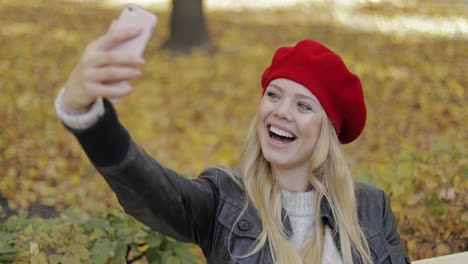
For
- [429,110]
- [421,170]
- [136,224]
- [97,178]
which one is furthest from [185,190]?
[429,110]

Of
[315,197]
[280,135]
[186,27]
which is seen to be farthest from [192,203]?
[186,27]

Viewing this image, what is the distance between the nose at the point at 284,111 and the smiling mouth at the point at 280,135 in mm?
52

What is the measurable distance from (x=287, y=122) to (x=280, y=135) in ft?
0.20

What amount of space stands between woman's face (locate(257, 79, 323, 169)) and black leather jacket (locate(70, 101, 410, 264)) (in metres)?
0.20

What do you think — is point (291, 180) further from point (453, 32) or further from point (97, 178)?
point (453, 32)

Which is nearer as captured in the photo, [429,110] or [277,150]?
[277,150]

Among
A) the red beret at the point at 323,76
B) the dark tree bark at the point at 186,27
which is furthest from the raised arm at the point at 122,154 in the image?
the dark tree bark at the point at 186,27

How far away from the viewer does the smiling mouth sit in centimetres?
267

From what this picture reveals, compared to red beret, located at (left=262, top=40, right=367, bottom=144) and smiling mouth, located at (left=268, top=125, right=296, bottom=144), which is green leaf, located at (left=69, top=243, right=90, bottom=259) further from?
red beret, located at (left=262, top=40, right=367, bottom=144)

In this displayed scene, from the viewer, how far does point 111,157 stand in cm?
201

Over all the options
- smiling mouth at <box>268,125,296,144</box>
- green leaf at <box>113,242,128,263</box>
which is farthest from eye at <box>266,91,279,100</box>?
green leaf at <box>113,242,128,263</box>

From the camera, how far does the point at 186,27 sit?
970cm

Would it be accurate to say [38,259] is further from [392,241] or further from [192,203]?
[392,241]

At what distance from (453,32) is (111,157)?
10437mm
